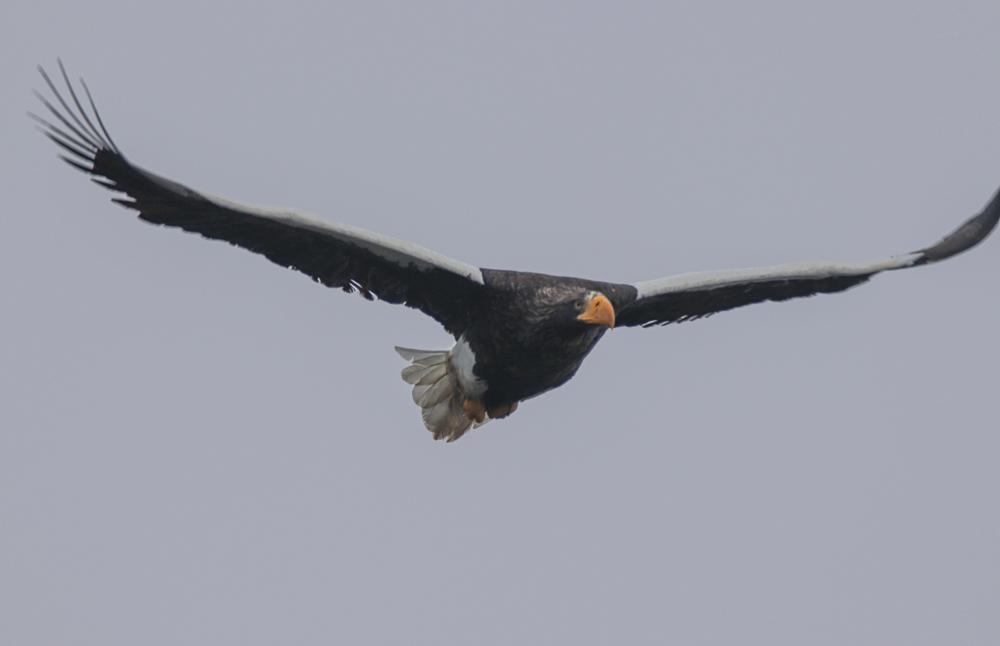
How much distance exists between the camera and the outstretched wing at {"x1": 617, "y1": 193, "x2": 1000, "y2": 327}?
502 inches

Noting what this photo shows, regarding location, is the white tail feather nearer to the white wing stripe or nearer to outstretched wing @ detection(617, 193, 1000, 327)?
outstretched wing @ detection(617, 193, 1000, 327)

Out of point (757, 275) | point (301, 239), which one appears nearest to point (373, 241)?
point (301, 239)

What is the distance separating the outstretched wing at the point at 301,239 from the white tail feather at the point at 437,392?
2.22 feet

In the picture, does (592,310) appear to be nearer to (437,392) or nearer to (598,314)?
(598,314)

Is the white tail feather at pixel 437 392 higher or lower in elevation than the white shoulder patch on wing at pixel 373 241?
lower

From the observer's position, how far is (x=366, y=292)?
12336 mm

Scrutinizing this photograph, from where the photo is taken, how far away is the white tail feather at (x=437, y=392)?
1349cm

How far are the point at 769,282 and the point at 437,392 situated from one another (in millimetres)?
2569

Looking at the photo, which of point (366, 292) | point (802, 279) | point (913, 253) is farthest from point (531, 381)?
point (913, 253)

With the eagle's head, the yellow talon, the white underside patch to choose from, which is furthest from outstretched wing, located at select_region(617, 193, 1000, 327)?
the yellow talon

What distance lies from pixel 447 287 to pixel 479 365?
2.07 ft

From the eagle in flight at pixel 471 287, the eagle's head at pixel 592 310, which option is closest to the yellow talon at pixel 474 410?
the eagle in flight at pixel 471 287

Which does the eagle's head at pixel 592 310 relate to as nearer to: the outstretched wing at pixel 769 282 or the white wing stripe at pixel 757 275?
the white wing stripe at pixel 757 275

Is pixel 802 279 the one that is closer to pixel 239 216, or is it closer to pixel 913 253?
pixel 913 253
